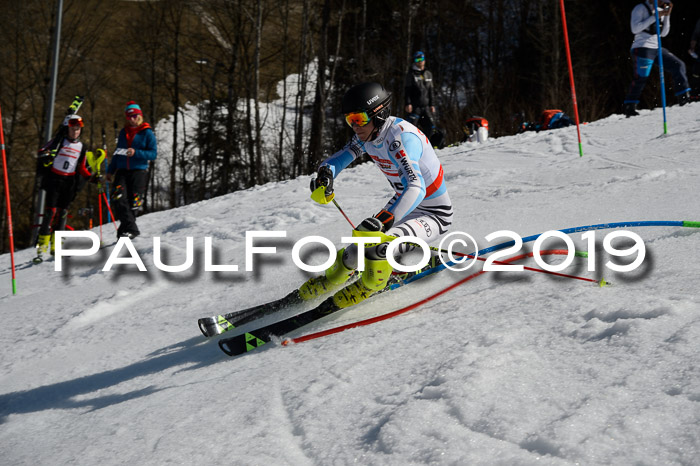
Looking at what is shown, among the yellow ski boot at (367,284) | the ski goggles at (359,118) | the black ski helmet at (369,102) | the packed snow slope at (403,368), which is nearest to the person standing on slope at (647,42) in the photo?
the packed snow slope at (403,368)

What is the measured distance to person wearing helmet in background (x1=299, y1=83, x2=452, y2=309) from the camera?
3514mm

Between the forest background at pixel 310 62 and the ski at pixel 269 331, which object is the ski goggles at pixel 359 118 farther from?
the forest background at pixel 310 62

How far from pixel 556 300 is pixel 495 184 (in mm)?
4663

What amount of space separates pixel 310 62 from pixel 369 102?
2171cm

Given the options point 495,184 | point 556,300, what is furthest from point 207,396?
point 495,184

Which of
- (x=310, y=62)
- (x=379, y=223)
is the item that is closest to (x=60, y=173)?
(x=379, y=223)

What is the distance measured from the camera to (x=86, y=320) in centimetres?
496

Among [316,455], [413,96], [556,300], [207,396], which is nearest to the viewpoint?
[316,455]

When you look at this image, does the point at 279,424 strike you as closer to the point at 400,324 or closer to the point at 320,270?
the point at 400,324

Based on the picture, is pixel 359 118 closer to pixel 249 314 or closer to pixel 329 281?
pixel 329 281

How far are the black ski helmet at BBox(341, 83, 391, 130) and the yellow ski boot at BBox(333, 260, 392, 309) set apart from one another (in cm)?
102

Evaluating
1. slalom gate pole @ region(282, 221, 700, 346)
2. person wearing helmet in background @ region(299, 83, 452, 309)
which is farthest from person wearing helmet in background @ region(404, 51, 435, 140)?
person wearing helmet in background @ region(299, 83, 452, 309)

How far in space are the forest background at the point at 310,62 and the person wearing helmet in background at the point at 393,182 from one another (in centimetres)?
1556

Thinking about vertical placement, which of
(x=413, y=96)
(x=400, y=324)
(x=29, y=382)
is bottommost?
(x=29, y=382)
